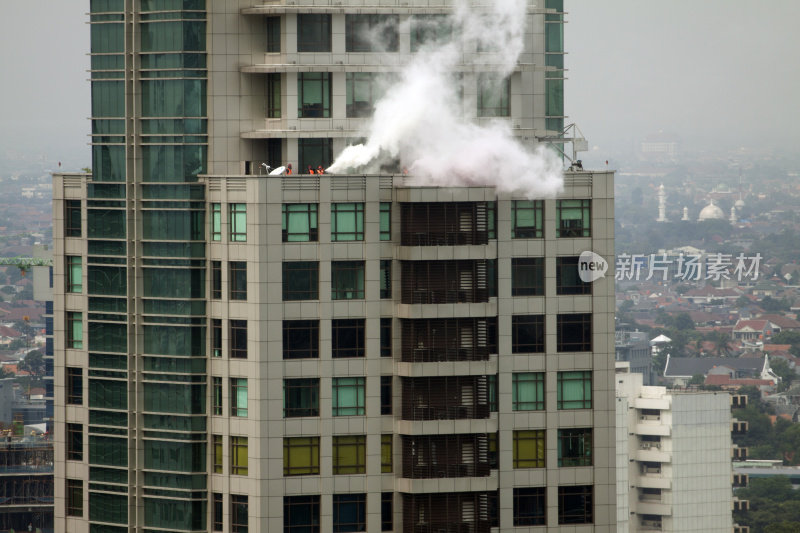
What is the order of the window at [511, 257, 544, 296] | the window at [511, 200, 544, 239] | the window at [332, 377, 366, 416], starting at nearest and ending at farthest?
the window at [332, 377, 366, 416], the window at [511, 200, 544, 239], the window at [511, 257, 544, 296]

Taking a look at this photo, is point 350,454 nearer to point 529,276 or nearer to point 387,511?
point 387,511

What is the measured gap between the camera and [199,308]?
88.4 meters

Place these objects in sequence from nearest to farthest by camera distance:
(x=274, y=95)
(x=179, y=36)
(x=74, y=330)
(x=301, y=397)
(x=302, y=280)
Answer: (x=302, y=280) → (x=301, y=397) → (x=179, y=36) → (x=274, y=95) → (x=74, y=330)

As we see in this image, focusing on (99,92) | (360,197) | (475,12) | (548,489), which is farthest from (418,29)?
(548,489)

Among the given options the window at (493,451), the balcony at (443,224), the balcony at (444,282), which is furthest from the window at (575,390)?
the balcony at (443,224)

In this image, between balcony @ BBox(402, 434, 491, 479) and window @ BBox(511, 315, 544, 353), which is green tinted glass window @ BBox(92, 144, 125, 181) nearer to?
balcony @ BBox(402, 434, 491, 479)

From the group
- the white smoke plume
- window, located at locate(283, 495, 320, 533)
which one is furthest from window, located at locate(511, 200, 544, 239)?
window, located at locate(283, 495, 320, 533)

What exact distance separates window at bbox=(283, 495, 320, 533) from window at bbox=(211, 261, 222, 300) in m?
11.4

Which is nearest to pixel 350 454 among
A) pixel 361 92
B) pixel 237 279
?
pixel 237 279

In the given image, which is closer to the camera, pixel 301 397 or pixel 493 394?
pixel 301 397

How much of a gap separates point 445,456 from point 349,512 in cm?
588

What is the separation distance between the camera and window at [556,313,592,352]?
294 feet

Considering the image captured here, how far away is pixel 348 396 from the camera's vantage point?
86.5 metres

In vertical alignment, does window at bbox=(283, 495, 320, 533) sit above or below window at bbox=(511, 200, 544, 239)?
below
